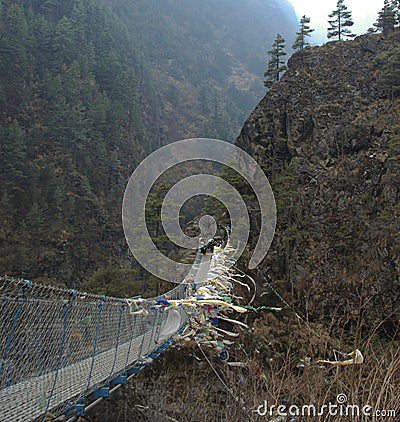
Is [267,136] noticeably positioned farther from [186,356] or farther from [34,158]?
[34,158]

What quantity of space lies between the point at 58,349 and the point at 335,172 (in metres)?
11.5

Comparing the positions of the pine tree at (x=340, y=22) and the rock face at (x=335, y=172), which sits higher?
the pine tree at (x=340, y=22)

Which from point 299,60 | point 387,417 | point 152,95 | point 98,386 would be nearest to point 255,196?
point 299,60

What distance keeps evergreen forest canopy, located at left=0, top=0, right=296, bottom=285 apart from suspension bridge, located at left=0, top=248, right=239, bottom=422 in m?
11.2

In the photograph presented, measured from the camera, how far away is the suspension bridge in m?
2.07

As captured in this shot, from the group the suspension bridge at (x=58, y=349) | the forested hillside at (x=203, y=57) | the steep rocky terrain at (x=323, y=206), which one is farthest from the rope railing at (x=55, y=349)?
the forested hillside at (x=203, y=57)

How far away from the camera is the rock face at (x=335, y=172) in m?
10.4

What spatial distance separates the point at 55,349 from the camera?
8.20ft

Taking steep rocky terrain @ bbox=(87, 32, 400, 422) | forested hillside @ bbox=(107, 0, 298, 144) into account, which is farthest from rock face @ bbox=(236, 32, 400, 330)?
forested hillside @ bbox=(107, 0, 298, 144)

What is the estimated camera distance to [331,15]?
20.1 meters

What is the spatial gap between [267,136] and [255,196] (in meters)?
3.02

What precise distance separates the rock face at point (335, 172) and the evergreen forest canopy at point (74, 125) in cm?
550

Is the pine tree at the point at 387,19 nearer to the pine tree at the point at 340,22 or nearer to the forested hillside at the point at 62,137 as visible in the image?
the pine tree at the point at 340,22

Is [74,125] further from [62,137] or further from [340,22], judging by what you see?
[340,22]
